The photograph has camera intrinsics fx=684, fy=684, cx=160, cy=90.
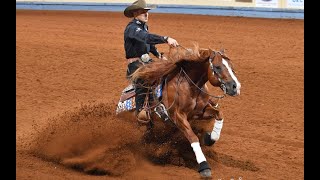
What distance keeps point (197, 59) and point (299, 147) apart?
8.09ft

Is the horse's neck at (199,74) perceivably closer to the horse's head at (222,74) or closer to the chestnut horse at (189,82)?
the chestnut horse at (189,82)

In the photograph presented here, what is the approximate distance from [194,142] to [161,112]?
830 millimetres

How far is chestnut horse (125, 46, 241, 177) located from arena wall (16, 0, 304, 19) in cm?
1251

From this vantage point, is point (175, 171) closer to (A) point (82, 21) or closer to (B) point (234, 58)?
(B) point (234, 58)

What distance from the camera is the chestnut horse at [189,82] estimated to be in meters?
9.04

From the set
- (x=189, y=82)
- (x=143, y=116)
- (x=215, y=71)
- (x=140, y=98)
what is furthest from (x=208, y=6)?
(x=215, y=71)

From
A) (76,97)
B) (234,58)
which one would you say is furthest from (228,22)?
(76,97)

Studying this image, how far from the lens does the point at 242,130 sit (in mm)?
11734

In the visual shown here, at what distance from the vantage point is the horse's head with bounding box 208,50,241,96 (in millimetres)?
8703

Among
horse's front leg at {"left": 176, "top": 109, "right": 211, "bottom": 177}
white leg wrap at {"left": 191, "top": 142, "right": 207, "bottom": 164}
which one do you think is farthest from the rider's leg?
white leg wrap at {"left": 191, "top": 142, "right": 207, "bottom": 164}

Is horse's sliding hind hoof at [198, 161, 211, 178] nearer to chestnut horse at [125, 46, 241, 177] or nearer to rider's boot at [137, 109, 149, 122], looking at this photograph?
chestnut horse at [125, 46, 241, 177]

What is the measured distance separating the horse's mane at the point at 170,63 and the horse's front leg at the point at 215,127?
0.73 meters

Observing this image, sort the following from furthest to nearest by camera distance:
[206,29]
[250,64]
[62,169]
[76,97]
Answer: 1. [206,29]
2. [250,64]
3. [76,97]
4. [62,169]

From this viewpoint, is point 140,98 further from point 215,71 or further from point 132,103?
point 215,71
